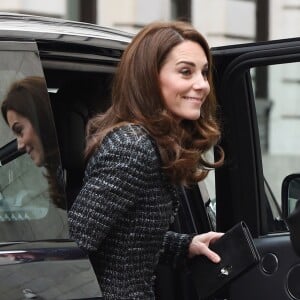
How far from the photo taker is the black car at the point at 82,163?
2309mm

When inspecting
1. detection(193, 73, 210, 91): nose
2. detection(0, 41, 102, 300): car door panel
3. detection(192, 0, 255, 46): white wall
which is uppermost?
detection(193, 73, 210, 91): nose

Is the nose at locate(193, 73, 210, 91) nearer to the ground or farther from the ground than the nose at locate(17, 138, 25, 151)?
farther from the ground

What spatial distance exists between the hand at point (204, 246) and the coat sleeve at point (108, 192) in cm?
42

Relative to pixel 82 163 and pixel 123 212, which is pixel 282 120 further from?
pixel 123 212

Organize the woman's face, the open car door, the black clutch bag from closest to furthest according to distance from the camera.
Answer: the woman's face
the black clutch bag
the open car door

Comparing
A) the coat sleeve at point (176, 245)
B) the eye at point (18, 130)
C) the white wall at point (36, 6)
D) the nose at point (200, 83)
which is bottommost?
the white wall at point (36, 6)

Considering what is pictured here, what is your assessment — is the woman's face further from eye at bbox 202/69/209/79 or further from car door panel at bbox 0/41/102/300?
car door panel at bbox 0/41/102/300

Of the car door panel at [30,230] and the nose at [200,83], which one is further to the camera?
the nose at [200,83]

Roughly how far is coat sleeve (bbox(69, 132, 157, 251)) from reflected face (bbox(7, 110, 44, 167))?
0.47 feet

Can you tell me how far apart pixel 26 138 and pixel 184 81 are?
0.43m

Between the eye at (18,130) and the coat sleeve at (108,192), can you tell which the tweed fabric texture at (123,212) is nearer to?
the coat sleeve at (108,192)

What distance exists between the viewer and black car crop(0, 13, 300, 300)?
2.31 metres

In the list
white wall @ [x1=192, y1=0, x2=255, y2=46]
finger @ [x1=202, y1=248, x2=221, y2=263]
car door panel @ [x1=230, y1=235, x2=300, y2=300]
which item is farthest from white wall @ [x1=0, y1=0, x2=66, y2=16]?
finger @ [x1=202, y1=248, x2=221, y2=263]

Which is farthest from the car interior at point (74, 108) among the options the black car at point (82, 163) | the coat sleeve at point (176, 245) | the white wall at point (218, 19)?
the white wall at point (218, 19)
